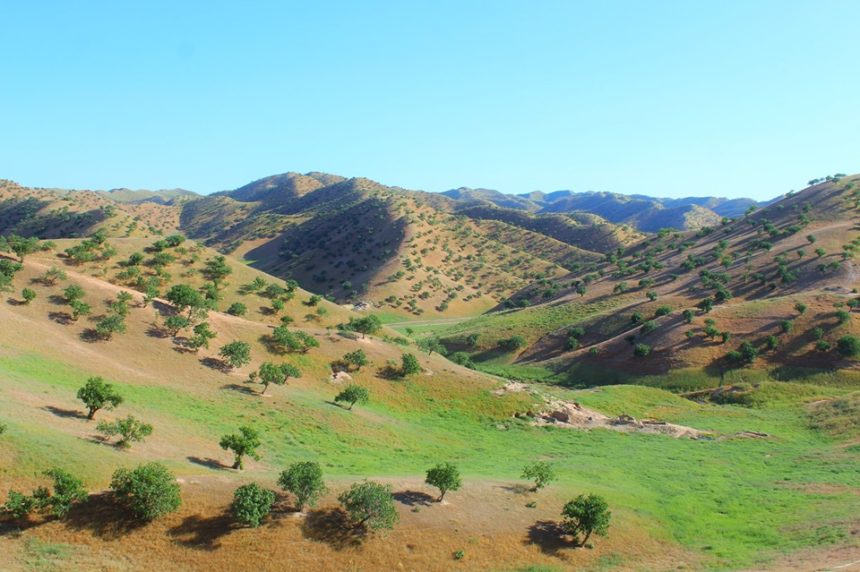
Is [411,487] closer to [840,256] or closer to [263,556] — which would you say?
[263,556]

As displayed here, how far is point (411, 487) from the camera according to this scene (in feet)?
111

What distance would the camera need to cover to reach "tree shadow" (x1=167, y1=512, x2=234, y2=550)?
25.6 m

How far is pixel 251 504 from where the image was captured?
2666 cm

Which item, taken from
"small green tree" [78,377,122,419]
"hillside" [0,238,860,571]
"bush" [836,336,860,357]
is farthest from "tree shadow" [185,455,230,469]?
"bush" [836,336,860,357]

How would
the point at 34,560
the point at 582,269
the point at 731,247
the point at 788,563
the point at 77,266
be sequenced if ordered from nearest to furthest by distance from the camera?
Answer: 1. the point at 34,560
2. the point at 788,563
3. the point at 77,266
4. the point at 731,247
5. the point at 582,269

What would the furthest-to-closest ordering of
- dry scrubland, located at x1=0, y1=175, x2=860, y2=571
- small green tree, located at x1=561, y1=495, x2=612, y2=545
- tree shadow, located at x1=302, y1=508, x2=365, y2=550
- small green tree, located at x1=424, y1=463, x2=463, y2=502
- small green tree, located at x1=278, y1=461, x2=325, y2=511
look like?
small green tree, located at x1=424, y1=463, x2=463, y2=502, small green tree, located at x1=561, y1=495, x2=612, y2=545, small green tree, located at x1=278, y1=461, x2=325, y2=511, tree shadow, located at x1=302, y1=508, x2=365, y2=550, dry scrubland, located at x1=0, y1=175, x2=860, y2=571

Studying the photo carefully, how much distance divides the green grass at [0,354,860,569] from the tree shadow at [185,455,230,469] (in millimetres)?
1198

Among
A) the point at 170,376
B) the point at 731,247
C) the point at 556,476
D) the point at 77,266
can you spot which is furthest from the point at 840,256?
the point at 77,266

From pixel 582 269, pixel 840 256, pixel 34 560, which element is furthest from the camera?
pixel 582 269

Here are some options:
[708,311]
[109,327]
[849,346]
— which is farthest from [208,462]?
[708,311]

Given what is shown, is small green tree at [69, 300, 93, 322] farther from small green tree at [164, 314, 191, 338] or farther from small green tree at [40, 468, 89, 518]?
small green tree at [40, 468, 89, 518]

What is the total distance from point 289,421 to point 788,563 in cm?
3603

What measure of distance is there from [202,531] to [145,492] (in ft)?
11.3

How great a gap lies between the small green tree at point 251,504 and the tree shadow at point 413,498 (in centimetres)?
785
